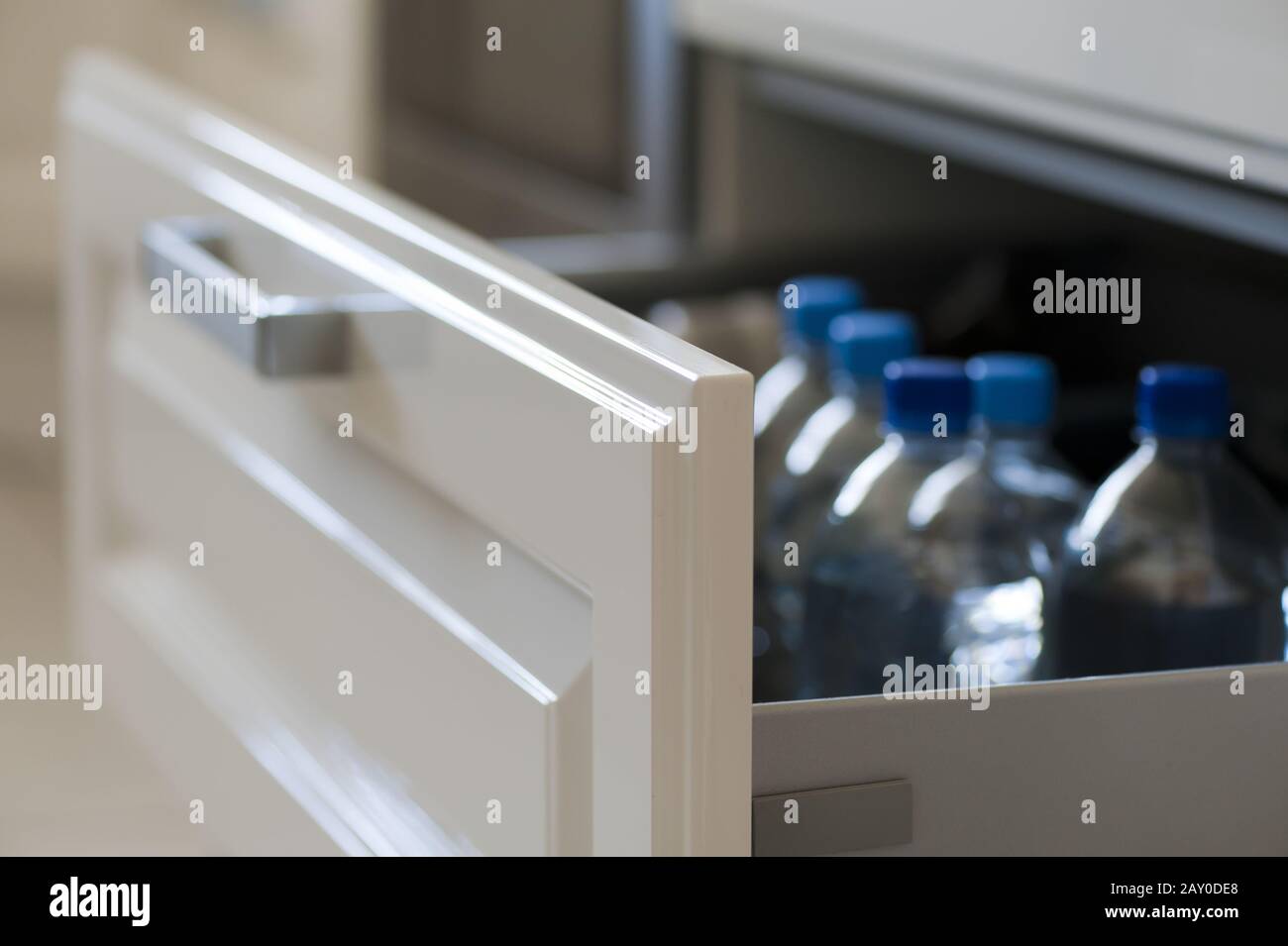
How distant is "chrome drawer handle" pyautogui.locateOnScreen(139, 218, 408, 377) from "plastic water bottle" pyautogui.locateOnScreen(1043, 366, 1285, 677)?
30cm

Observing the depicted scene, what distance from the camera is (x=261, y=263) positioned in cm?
59

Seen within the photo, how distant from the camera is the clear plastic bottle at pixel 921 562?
632mm

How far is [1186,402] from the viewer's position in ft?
1.93

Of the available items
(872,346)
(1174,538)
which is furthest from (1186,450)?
(872,346)

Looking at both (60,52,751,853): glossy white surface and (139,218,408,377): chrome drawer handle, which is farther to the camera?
(139,218,408,377): chrome drawer handle

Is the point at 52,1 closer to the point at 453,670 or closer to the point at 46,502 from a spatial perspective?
the point at 46,502

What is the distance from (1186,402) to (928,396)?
0.30 feet
